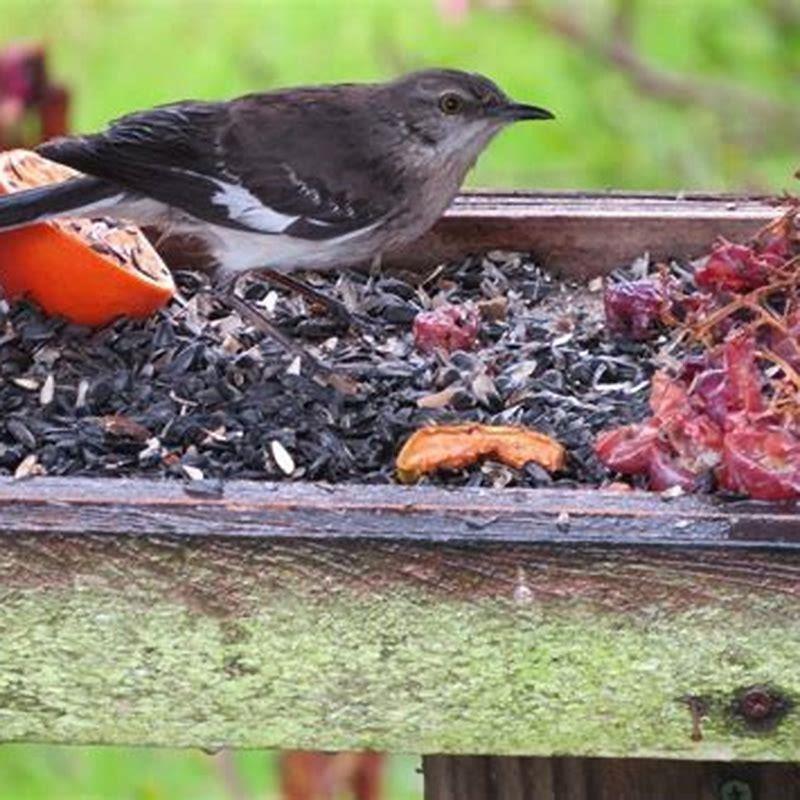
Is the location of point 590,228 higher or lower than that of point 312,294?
higher

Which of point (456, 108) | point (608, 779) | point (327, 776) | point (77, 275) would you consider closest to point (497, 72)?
point (456, 108)

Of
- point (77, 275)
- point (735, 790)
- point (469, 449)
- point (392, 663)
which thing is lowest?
point (735, 790)

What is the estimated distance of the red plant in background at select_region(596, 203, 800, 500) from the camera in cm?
341

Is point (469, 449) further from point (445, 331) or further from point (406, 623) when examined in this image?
point (445, 331)

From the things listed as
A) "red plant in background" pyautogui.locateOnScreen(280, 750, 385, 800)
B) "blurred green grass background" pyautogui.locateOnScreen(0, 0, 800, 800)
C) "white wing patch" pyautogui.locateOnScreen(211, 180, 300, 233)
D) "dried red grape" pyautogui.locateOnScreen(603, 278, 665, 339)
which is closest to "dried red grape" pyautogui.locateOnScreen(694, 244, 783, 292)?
"dried red grape" pyautogui.locateOnScreen(603, 278, 665, 339)

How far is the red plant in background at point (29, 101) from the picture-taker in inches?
194

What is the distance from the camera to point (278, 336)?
14.6ft

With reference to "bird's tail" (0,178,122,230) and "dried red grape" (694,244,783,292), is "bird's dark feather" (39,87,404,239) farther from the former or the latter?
"dried red grape" (694,244,783,292)

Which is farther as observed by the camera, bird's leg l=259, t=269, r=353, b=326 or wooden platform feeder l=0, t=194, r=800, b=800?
bird's leg l=259, t=269, r=353, b=326

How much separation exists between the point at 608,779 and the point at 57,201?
151cm

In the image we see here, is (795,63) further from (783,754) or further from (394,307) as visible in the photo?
(783,754)

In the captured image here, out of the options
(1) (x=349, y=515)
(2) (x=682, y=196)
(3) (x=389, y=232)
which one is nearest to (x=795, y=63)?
(2) (x=682, y=196)

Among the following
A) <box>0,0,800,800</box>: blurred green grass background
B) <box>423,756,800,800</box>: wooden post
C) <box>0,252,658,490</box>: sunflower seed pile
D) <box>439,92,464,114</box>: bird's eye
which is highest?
<box>0,0,800,800</box>: blurred green grass background

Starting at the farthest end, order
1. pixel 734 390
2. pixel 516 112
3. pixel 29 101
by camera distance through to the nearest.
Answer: pixel 516 112 < pixel 29 101 < pixel 734 390
